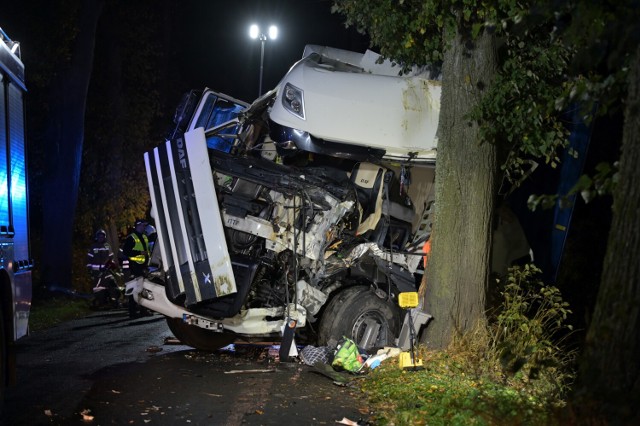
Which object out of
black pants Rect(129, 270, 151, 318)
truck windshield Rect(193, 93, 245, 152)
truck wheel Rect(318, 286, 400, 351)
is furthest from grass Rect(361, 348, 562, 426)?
black pants Rect(129, 270, 151, 318)

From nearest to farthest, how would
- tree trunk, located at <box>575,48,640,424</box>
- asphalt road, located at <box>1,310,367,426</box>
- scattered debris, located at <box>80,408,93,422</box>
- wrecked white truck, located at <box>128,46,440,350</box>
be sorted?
1. tree trunk, located at <box>575,48,640,424</box>
2. scattered debris, located at <box>80,408,93,422</box>
3. asphalt road, located at <box>1,310,367,426</box>
4. wrecked white truck, located at <box>128,46,440,350</box>

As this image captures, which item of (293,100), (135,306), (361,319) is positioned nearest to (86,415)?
(361,319)

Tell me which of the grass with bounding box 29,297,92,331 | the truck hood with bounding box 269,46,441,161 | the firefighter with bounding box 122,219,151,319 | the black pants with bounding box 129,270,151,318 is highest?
the truck hood with bounding box 269,46,441,161

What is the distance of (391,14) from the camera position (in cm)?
770

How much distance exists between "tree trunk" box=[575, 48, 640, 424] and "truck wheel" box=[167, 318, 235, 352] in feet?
17.6

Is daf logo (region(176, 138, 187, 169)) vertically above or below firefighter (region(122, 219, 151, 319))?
above

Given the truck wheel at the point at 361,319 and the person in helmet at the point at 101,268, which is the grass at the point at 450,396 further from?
the person in helmet at the point at 101,268

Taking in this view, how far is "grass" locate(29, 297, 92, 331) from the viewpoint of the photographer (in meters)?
11.3

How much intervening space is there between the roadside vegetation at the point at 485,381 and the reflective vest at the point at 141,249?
21.5 ft

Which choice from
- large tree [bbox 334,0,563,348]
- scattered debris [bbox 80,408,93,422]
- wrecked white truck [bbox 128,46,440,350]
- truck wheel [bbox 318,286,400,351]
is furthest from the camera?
truck wheel [bbox 318,286,400,351]

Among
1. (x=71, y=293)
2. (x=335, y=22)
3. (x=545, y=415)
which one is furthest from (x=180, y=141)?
(x=335, y=22)

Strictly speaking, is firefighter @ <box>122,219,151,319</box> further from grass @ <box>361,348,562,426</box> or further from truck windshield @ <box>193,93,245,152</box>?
grass @ <box>361,348,562,426</box>

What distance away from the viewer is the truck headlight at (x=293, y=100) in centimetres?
783

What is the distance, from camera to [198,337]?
8500mm
